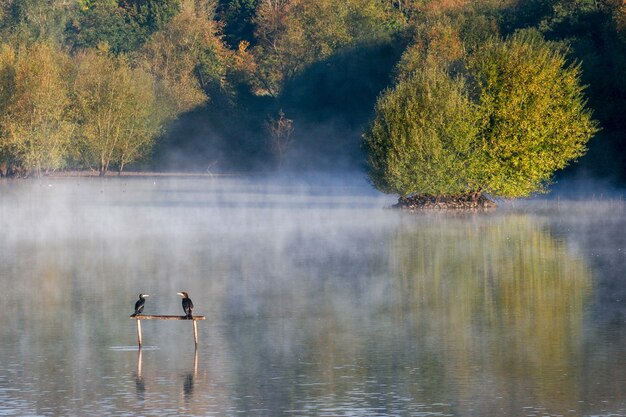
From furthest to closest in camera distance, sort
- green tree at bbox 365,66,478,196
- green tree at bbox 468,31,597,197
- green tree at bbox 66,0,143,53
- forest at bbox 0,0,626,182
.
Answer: green tree at bbox 66,0,143,53 → forest at bbox 0,0,626,182 → green tree at bbox 468,31,597,197 → green tree at bbox 365,66,478,196

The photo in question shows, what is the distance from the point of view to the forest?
8888 cm

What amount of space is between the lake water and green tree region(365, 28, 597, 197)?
5.47m

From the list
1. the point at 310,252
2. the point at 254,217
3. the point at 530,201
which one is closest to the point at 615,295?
the point at 310,252

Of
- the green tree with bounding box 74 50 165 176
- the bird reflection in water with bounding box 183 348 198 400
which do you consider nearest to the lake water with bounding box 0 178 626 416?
the bird reflection in water with bounding box 183 348 198 400

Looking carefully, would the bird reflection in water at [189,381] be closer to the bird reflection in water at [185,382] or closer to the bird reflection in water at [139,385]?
the bird reflection in water at [185,382]

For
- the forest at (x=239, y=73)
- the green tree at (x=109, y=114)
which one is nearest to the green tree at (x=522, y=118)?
the forest at (x=239, y=73)

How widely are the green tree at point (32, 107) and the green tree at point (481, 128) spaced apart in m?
45.9

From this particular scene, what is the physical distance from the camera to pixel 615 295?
31.3 m

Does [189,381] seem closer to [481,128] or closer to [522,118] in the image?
[481,128]

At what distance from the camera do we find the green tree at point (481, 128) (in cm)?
6384

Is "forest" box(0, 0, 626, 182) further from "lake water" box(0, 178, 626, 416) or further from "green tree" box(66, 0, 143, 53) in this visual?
"lake water" box(0, 178, 626, 416)

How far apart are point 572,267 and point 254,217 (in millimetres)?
25989

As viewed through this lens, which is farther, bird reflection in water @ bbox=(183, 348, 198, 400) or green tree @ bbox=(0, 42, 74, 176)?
green tree @ bbox=(0, 42, 74, 176)

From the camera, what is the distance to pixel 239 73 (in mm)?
131500
